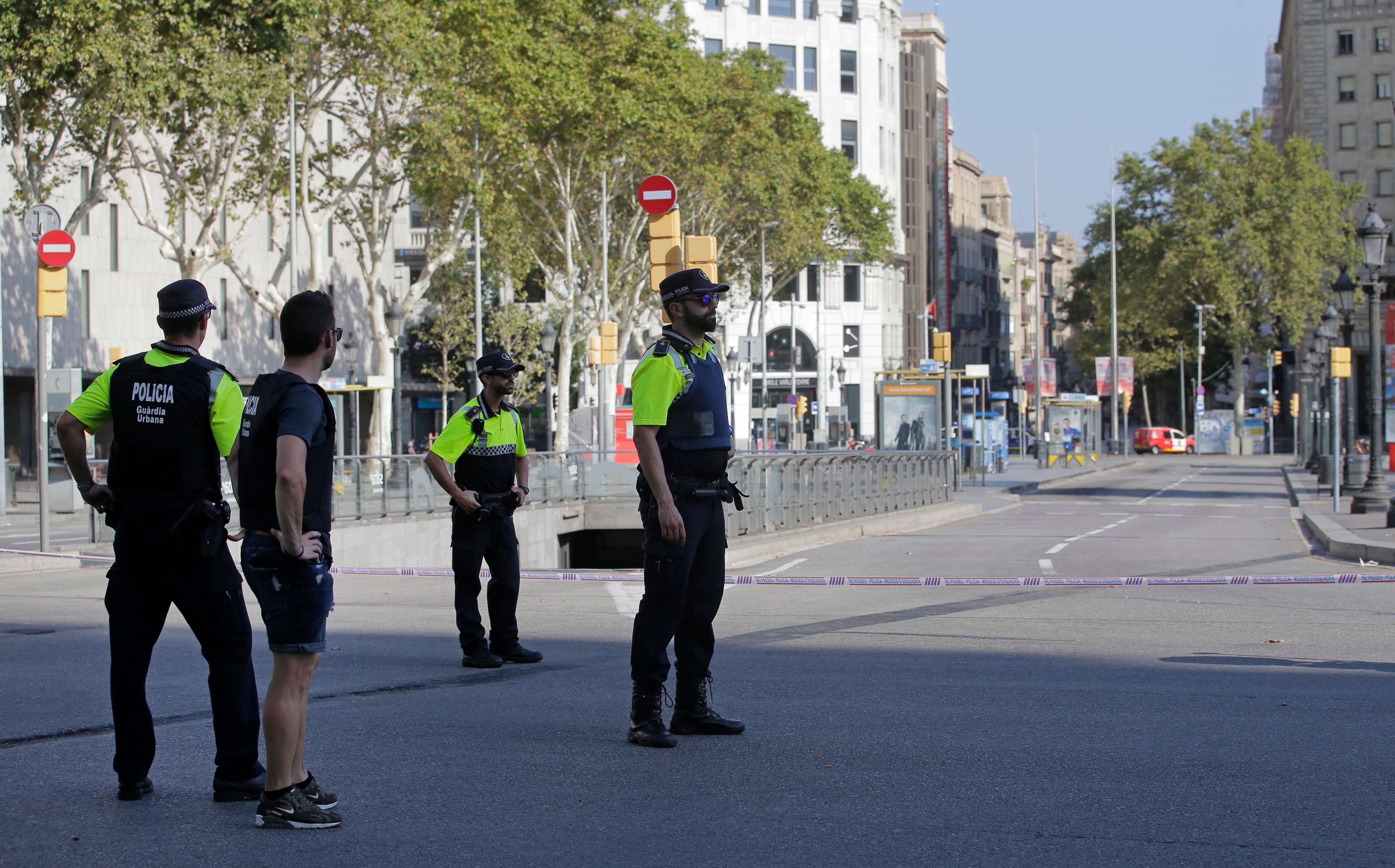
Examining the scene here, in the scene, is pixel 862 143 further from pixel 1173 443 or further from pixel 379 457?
pixel 379 457

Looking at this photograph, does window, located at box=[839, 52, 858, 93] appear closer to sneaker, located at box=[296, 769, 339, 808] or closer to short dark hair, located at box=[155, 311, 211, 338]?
short dark hair, located at box=[155, 311, 211, 338]

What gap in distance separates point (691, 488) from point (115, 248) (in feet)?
146

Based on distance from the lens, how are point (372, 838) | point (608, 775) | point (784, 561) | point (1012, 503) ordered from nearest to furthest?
point (372, 838), point (608, 775), point (784, 561), point (1012, 503)

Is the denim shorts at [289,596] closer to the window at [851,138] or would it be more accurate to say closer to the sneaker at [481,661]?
the sneaker at [481,661]

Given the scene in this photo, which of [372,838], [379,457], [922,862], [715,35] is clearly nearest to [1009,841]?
[922,862]

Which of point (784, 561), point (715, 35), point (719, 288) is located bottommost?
point (784, 561)

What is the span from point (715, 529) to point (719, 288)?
1.00 m

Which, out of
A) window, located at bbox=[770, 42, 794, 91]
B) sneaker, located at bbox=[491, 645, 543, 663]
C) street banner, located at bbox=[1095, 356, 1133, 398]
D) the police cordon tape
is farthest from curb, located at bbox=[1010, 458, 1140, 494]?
sneaker, located at bbox=[491, 645, 543, 663]

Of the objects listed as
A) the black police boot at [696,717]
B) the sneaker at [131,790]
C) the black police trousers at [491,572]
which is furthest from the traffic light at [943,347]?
the sneaker at [131,790]

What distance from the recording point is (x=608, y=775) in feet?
19.5

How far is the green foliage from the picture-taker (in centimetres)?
8400

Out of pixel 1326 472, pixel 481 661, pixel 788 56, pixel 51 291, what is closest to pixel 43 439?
pixel 51 291

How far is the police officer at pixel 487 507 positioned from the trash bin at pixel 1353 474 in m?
27.6

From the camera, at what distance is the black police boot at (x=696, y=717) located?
264 inches
